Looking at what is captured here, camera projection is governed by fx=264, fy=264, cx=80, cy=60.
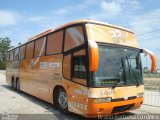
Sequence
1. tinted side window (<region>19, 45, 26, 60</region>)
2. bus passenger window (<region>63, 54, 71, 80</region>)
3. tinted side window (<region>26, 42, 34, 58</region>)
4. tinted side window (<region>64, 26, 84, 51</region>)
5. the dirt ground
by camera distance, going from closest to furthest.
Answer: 1. tinted side window (<region>64, 26, 84, 51</region>)
2. bus passenger window (<region>63, 54, 71, 80</region>)
3. the dirt ground
4. tinted side window (<region>26, 42, 34, 58</region>)
5. tinted side window (<region>19, 45, 26, 60</region>)

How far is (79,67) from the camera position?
8703 mm

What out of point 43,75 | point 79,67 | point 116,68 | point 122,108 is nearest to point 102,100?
point 122,108

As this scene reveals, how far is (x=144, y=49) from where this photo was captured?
9781 millimetres

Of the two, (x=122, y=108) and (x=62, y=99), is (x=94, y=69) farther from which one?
(x=62, y=99)

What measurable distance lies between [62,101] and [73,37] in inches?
103

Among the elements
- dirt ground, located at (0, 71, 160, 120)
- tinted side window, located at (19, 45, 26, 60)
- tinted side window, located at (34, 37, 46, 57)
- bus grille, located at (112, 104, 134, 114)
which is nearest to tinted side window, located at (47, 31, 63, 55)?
tinted side window, located at (34, 37, 46, 57)

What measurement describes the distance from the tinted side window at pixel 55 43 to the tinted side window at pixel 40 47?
0.70 m

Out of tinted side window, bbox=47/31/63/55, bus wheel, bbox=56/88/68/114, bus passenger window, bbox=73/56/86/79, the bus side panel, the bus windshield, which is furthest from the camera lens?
the bus side panel

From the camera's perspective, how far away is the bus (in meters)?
8.05

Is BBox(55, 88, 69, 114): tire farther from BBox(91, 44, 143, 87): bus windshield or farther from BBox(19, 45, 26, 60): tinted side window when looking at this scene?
BBox(19, 45, 26, 60): tinted side window

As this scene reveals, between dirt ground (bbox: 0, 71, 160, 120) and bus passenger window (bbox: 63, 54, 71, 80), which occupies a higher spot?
bus passenger window (bbox: 63, 54, 71, 80)

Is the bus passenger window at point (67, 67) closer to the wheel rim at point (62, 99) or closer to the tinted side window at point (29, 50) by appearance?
the wheel rim at point (62, 99)

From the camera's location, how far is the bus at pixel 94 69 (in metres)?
8.05

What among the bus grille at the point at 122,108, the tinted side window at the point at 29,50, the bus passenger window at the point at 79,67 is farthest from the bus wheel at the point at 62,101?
the tinted side window at the point at 29,50
